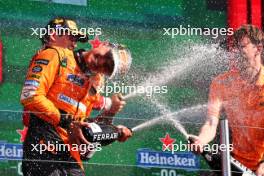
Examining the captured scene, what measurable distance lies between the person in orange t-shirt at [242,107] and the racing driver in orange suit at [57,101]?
1.89 feet

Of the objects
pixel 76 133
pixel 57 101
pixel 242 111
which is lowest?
pixel 76 133

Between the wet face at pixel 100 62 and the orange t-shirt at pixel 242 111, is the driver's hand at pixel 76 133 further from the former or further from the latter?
the orange t-shirt at pixel 242 111

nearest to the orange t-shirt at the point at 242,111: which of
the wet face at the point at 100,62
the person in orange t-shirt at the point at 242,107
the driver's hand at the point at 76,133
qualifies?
the person in orange t-shirt at the point at 242,107

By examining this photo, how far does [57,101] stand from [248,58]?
3.41ft

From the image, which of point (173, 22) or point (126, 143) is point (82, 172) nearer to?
point (126, 143)

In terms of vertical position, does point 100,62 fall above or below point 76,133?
above

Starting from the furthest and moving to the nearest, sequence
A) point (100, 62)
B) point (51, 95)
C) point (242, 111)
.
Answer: point (242, 111) < point (100, 62) < point (51, 95)

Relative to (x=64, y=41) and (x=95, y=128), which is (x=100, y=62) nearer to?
(x=64, y=41)

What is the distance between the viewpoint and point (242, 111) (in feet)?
14.9

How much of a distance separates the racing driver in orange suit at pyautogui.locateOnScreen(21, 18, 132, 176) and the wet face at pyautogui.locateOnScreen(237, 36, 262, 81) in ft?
2.35

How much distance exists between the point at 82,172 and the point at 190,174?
0.53m

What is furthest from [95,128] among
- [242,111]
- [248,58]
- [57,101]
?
[248,58]

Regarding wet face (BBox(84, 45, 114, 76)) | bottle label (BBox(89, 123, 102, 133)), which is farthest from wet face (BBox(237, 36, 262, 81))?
bottle label (BBox(89, 123, 102, 133))

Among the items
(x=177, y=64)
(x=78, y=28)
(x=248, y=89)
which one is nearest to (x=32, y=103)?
(x=78, y=28)
